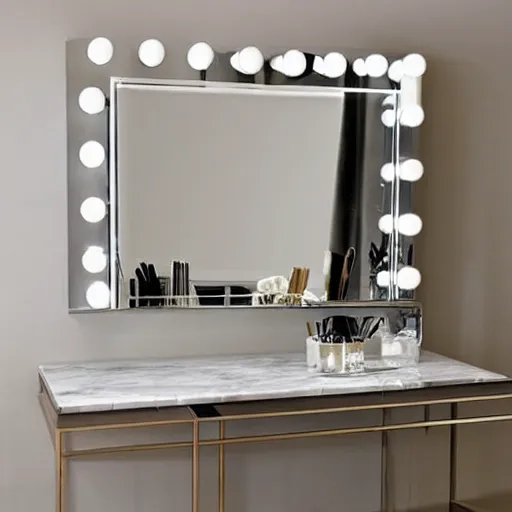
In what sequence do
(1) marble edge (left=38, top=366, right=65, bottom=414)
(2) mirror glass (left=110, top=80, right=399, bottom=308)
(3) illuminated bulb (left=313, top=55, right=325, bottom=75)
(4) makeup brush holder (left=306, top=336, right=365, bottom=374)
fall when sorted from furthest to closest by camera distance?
(3) illuminated bulb (left=313, top=55, right=325, bottom=75) → (2) mirror glass (left=110, top=80, right=399, bottom=308) → (4) makeup brush holder (left=306, top=336, right=365, bottom=374) → (1) marble edge (left=38, top=366, right=65, bottom=414)

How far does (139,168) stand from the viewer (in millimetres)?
2088

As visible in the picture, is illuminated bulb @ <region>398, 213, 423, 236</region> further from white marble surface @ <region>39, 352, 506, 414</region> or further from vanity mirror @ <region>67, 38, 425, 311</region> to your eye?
white marble surface @ <region>39, 352, 506, 414</region>

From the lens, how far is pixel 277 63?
2.17 metres

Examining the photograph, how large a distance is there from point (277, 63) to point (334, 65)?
0.53 ft

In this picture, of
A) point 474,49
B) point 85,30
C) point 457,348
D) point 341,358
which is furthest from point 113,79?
point 457,348

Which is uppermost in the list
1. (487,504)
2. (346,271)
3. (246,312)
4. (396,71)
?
(396,71)

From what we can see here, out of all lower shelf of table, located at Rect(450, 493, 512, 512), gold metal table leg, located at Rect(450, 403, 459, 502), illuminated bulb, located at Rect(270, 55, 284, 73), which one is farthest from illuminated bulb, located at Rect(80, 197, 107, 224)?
lower shelf of table, located at Rect(450, 493, 512, 512)

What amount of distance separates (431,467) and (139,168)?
126cm

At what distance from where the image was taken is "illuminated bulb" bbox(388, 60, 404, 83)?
7.40ft

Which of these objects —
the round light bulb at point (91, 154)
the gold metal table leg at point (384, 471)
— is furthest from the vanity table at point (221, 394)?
the round light bulb at point (91, 154)

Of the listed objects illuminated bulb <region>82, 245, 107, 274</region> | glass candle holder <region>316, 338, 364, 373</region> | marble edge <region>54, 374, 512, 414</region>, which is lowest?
marble edge <region>54, 374, 512, 414</region>

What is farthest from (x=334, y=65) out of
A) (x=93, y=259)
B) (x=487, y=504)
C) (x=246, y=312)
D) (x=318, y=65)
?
(x=487, y=504)

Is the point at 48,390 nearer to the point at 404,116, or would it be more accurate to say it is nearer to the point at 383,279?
the point at 383,279

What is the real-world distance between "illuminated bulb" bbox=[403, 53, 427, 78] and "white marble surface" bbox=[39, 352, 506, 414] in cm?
79
